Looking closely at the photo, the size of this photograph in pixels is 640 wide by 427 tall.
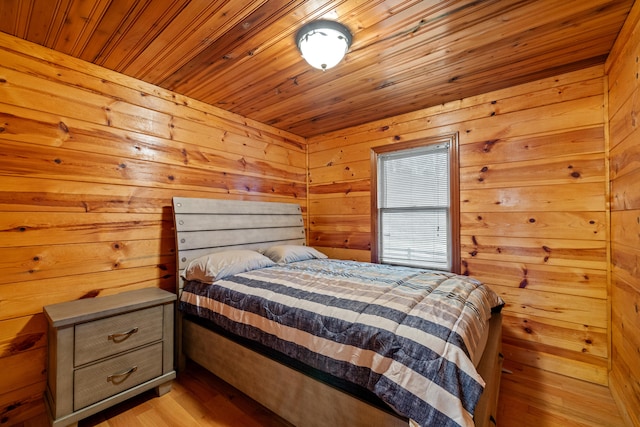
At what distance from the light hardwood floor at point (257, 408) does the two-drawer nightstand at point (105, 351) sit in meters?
0.13

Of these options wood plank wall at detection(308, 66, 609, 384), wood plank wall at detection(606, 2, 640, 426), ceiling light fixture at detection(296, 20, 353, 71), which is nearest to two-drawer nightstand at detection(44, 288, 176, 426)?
ceiling light fixture at detection(296, 20, 353, 71)

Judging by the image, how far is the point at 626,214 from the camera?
1.70 m

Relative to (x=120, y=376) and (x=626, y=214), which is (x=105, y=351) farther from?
(x=626, y=214)

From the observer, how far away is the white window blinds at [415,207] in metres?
2.74

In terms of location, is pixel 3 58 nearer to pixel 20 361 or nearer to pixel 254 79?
pixel 254 79

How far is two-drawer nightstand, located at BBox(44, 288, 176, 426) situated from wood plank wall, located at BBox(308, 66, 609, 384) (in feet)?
8.36

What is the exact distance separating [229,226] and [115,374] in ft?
4.45

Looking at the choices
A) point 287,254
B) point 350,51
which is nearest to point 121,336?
point 287,254

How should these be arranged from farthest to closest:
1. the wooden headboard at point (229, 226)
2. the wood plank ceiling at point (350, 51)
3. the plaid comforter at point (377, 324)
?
the wooden headboard at point (229, 226)
the wood plank ceiling at point (350, 51)
the plaid comforter at point (377, 324)

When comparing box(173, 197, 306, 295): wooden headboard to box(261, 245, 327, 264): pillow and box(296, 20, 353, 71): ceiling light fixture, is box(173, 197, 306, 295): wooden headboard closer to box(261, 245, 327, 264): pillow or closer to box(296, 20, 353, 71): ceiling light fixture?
box(261, 245, 327, 264): pillow

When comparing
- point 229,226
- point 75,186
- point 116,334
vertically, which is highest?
point 75,186

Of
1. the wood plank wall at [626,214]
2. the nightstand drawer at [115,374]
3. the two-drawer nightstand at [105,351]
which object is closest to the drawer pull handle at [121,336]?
the two-drawer nightstand at [105,351]

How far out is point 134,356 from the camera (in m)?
1.81

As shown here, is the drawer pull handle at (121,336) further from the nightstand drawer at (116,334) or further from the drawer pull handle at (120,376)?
the drawer pull handle at (120,376)
